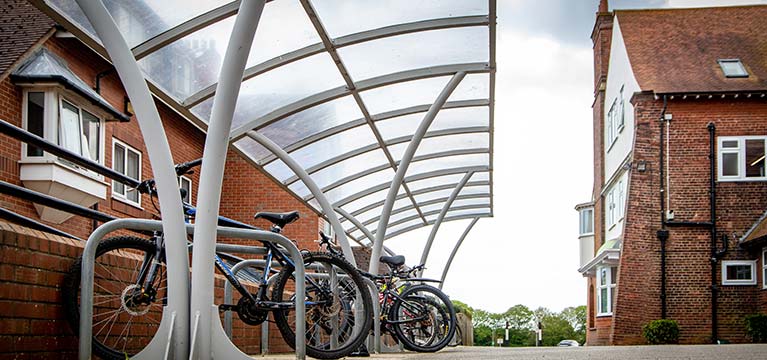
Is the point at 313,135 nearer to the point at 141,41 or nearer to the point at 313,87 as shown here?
the point at 313,87

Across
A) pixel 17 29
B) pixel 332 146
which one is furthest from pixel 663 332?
pixel 17 29

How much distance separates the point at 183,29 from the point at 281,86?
6.64 feet

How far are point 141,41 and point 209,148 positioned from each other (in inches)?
106

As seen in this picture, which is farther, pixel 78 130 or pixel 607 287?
pixel 607 287

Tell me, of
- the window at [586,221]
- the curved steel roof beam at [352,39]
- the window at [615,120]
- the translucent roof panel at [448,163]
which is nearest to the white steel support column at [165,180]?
the curved steel roof beam at [352,39]

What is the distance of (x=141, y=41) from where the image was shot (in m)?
7.45

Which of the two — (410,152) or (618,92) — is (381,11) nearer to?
(410,152)

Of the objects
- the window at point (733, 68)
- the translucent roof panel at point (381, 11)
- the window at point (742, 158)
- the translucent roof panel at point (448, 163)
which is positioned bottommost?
the translucent roof panel at point (448, 163)

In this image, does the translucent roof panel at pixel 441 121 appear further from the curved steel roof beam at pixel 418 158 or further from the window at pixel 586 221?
the window at pixel 586 221

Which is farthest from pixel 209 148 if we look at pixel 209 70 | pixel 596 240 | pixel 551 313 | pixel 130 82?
pixel 551 313

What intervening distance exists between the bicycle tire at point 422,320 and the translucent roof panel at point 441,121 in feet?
6.85

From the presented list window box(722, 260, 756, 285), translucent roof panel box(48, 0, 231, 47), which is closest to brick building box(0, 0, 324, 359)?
translucent roof panel box(48, 0, 231, 47)

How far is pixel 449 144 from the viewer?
1348 centimetres

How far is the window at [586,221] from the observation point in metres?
37.2
